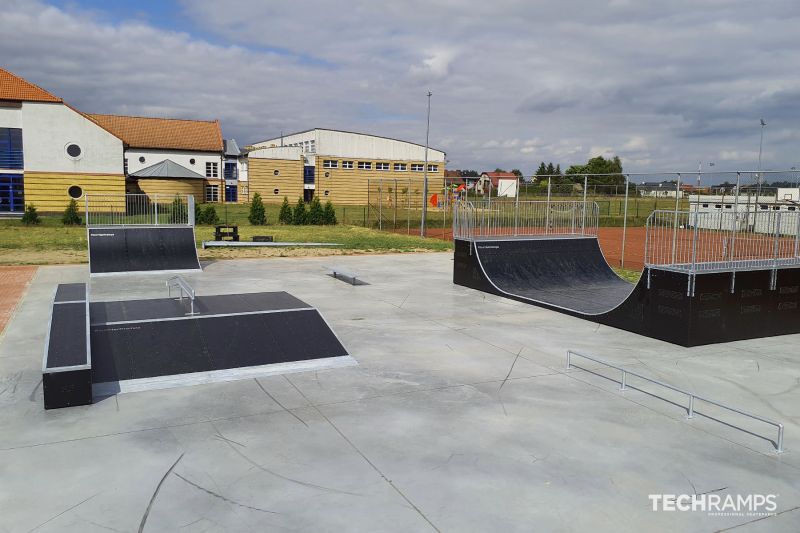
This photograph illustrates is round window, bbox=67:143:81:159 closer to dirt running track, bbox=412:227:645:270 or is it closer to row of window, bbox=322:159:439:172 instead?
dirt running track, bbox=412:227:645:270

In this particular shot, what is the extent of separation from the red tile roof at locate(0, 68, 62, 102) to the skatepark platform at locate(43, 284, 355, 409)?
35.1 m

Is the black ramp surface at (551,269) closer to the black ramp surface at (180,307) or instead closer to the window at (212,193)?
the black ramp surface at (180,307)

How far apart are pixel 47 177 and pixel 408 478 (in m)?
41.8

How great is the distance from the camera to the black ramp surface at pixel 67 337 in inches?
259

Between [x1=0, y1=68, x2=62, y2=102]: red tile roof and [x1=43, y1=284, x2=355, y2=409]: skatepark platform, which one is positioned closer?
[x1=43, y1=284, x2=355, y2=409]: skatepark platform

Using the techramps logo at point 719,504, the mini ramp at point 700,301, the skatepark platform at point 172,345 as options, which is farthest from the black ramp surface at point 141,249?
the techramps logo at point 719,504

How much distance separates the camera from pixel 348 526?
425cm

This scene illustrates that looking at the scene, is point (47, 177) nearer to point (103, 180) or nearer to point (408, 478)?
point (103, 180)

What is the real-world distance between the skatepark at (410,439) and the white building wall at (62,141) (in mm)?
34237

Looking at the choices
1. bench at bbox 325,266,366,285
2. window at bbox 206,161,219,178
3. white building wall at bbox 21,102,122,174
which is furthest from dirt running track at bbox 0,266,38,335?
window at bbox 206,161,219,178

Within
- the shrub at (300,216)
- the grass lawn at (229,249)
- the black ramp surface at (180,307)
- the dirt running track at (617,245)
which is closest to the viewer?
the black ramp surface at (180,307)

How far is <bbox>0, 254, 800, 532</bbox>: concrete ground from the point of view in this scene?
14.6ft

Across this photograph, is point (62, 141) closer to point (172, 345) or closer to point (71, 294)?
point (71, 294)

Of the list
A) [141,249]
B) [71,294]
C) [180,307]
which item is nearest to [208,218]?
[141,249]
